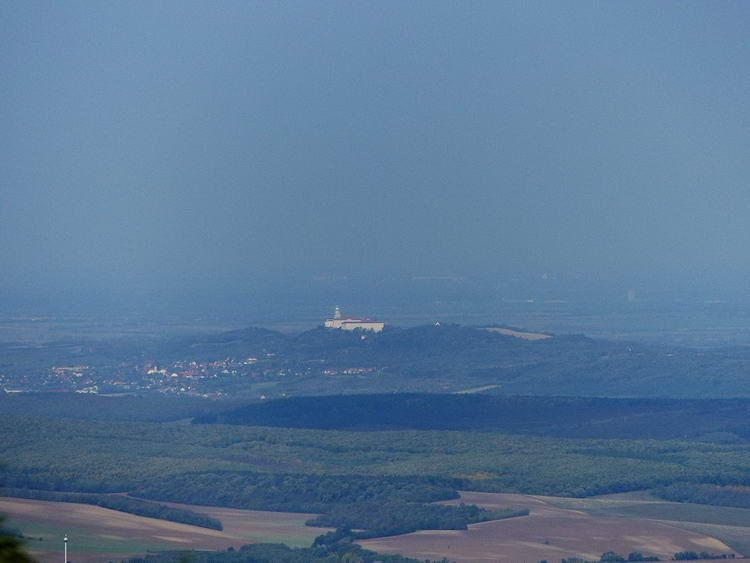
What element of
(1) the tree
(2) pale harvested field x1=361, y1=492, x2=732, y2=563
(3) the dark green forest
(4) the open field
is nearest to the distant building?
(3) the dark green forest

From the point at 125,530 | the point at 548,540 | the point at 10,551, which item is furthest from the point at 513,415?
the point at 10,551

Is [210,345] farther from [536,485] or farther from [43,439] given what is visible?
[536,485]

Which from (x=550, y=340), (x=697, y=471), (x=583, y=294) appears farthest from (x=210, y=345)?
(x=583, y=294)

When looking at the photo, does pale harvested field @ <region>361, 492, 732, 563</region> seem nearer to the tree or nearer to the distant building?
the tree

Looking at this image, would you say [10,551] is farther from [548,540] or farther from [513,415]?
[513,415]

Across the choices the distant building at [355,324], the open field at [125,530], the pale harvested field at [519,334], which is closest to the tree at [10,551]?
the open field at [125,530]

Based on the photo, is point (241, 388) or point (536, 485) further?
point (241, 388)
